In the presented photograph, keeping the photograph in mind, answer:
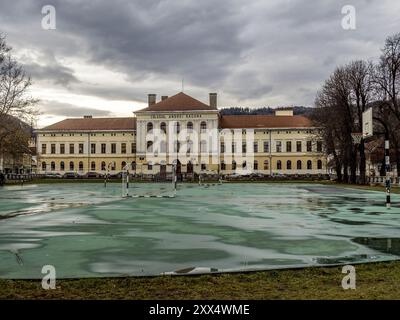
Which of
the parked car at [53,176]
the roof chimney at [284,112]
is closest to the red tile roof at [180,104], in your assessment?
the parked car at [53,176]

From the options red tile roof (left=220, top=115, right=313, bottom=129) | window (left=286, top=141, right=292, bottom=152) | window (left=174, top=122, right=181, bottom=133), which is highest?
red tile roof (left=220, top=115, right=313, bottom=129)

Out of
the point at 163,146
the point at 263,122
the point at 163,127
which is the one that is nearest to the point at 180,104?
the point at 163,127

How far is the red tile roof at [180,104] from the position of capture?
4080 inches

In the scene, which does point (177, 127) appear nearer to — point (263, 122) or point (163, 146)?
point (163, 146)

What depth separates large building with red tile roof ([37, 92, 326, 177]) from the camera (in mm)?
104438

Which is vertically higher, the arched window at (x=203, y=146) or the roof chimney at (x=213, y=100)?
the roof chimney at (x=213, y=100)

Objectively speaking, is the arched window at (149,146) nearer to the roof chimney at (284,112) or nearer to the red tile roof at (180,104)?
the red tile roof at (180,104)

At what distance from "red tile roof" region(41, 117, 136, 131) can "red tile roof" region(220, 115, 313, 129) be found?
69.2 ft

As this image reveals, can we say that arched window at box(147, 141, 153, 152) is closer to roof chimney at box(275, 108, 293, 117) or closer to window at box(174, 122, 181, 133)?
window at box(174, 122, 181, 133)

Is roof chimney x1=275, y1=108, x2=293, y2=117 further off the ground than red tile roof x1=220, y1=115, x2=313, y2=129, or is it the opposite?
roof chimney x1=275, y1=108, x2=293, y2=117

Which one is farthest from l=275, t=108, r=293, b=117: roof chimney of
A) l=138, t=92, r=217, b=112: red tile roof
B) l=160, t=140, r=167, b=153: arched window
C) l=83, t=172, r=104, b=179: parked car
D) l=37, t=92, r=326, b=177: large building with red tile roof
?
l=83, t=172, r=104, b=179: parked car
